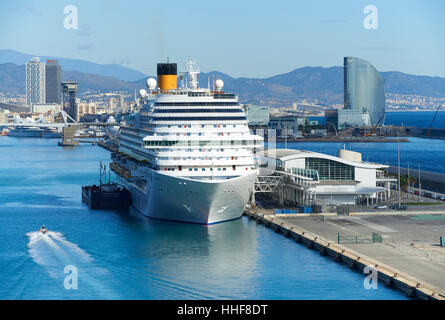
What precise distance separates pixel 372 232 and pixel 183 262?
30.8ft

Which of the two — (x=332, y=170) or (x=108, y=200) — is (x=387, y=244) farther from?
(x=108, y=200)

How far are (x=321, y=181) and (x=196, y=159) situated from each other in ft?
37.8

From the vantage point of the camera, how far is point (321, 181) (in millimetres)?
43906

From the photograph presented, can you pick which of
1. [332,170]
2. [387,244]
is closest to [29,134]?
[332,170]

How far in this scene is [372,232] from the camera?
3344cm

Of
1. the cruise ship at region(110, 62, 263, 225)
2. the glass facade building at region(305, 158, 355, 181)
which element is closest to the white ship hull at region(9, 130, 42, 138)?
the glass facade building at region(305, 158, 355, 181)

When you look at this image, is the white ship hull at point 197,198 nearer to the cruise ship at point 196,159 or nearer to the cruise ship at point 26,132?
the cruise ship at point 196,159

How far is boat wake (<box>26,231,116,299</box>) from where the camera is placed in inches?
1021

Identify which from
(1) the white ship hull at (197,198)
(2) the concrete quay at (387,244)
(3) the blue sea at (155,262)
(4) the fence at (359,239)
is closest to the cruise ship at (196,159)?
(1) the white ship hull at (197,198)

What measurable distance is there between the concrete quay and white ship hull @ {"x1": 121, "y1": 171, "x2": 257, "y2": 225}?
8.32 feet

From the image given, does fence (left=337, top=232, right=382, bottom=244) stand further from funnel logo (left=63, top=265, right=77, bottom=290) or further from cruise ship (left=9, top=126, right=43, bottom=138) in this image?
cruise ship (left=9, top=126, right=43, bottom=138)
